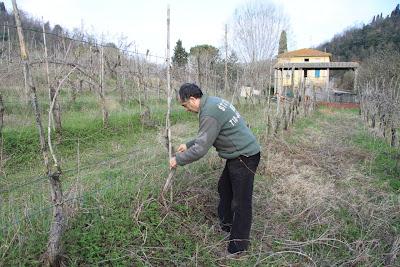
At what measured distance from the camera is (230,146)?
276 cm

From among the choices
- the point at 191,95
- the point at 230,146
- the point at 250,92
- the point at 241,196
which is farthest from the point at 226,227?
the point at 250,92

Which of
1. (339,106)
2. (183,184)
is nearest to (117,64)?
(183,184)

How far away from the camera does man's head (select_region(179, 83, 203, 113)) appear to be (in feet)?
8.73

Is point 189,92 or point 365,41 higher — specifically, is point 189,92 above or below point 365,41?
below

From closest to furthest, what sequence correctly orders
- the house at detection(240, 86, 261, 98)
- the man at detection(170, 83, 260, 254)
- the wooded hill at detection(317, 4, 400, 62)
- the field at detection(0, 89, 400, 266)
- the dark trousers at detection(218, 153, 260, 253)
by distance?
the field at detection(0, 89, 400, 266) → the man at detection(170, 83, 260, 254) → the dark trousers at detection(218, 153, 260, 253) → the house at detection(240, 86, 261, 98) → the wooded hill at detection(317, 4, 400, 62)

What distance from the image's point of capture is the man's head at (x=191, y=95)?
2.66 meters

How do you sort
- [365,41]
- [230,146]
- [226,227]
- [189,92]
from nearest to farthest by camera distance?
[189,92]
[230,146]
[226,227]
[365,41]

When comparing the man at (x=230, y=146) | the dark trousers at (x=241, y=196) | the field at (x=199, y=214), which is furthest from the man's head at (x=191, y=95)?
the field at (x=199, y=214)

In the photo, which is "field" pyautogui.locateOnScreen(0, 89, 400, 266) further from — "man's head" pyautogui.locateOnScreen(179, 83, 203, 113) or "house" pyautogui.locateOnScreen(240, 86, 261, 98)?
"house" pyautogui.locateOnScreen(240, 86, 261, 98)

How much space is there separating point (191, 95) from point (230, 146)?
0.52 m

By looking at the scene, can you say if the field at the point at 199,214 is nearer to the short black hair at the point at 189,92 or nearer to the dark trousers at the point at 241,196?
the dark trousers at the point at 241,196

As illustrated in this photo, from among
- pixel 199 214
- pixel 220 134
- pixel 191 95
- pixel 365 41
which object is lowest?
pixel 199 214

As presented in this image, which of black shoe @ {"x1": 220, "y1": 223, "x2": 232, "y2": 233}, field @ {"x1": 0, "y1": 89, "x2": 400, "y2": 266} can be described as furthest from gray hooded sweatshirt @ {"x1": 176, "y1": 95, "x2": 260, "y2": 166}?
black shoe @ {"x1": 220, "y1": 223, "x2": 232, "y2": 233}

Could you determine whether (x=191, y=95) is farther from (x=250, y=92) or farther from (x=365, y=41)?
(x=365, y=41)
